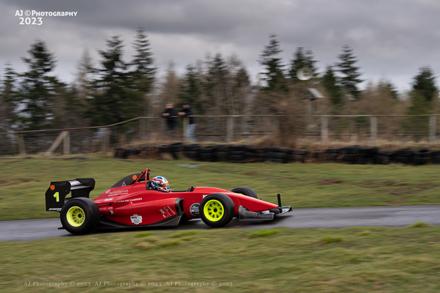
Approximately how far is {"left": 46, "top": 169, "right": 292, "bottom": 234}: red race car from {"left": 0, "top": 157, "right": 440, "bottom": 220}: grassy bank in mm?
2322

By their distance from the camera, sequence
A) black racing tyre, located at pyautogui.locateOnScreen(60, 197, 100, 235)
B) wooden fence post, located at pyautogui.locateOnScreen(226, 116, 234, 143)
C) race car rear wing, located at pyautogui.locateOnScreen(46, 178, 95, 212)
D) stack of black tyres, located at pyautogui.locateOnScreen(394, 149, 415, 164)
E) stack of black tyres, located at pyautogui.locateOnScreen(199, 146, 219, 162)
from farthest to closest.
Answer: wooden fence post, located at pyautogui.locateOnScreen(226, 116, 234, 143), stack of black tyres, located at pyautogui.locateOnScreen(199, 146, 219, 162), stack of black tyres, located at pyautogui.locateOnScreen(394, 149, 415, 164), race car rear wing, located at pyautogui.locateOnScreen(46, 178, 95, 212), black racing tyre, located at pyautogui.locateOnScreen(60, 197, 100, 235)

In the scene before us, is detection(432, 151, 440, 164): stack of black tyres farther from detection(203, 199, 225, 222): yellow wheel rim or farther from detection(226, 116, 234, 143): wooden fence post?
detection(203, 199, 225, 222): yellow wheel rim

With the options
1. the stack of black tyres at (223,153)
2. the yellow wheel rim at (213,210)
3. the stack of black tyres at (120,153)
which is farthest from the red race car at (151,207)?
the stack of black tyres at (120,153)

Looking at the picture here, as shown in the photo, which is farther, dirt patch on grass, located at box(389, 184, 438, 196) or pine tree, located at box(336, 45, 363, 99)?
pine tree, located at box(336, 45, 363, 99)

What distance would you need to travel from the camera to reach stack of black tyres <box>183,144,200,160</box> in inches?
691

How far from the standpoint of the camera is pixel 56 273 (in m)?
5.41

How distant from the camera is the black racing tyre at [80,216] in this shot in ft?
26.9

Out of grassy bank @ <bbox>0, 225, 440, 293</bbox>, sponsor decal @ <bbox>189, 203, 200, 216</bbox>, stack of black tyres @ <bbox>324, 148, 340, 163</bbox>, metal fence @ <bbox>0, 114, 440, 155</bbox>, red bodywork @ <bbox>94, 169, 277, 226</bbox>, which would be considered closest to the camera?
grassy bank @ <bbox>0, 225, 440, 293</bbox>

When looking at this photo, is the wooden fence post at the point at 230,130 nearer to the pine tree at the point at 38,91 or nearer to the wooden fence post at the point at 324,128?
the wooden fence post at the point at 324,128

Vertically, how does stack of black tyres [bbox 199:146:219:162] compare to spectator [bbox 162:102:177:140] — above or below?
below

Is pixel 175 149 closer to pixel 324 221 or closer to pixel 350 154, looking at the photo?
pixel 350 154

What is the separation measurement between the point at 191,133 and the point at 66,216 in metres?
10.3

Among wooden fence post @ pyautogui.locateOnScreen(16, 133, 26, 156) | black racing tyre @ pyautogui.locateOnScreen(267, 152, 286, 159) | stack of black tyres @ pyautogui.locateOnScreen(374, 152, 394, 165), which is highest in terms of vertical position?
wooden fence post @ pyautogui.locateOnScreen(16, 133, 26, 156)

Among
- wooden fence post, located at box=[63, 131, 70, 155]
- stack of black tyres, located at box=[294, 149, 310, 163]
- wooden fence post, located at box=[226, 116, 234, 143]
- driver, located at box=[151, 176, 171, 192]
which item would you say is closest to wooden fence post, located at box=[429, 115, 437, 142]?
stack of black tyres, located at box=[294, 149, 310, 163]
